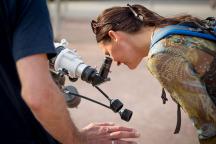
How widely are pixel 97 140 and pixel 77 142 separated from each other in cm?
15

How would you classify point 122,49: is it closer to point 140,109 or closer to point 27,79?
point 27,79

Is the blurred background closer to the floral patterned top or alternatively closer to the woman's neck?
the woman's neck

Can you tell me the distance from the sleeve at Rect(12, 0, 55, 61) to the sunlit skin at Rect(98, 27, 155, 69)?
46.4 inches

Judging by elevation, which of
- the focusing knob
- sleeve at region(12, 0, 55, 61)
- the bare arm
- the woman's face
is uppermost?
sleeve at region(12, 0, 55, 61)

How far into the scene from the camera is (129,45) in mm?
2715

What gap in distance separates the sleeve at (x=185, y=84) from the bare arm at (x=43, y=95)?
77cm

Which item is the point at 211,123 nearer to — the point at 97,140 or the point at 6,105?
the point at 97,140

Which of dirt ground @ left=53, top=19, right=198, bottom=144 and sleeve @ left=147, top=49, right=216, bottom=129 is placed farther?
dirt ground @ left=53, top=19, right=198, bottom=144

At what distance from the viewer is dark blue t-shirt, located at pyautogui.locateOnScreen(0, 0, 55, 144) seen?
144 cm

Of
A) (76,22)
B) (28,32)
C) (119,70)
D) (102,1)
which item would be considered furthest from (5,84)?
(102,1)

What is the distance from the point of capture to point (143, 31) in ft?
8.61

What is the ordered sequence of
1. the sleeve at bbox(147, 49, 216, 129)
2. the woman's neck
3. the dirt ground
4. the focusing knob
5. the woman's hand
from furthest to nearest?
the dirt ground → the woman's neck → the sleeve at bbox(147, 49, 216, 129) → the focusing knob → the woman's hand

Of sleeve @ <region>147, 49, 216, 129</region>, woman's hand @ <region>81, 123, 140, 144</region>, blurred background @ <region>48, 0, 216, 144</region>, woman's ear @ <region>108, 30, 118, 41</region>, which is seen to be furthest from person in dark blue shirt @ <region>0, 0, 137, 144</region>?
blurred background @ <region>48, 0, 216, 144</region>

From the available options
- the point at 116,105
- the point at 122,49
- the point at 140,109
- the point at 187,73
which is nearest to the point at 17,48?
the point at 116,105
